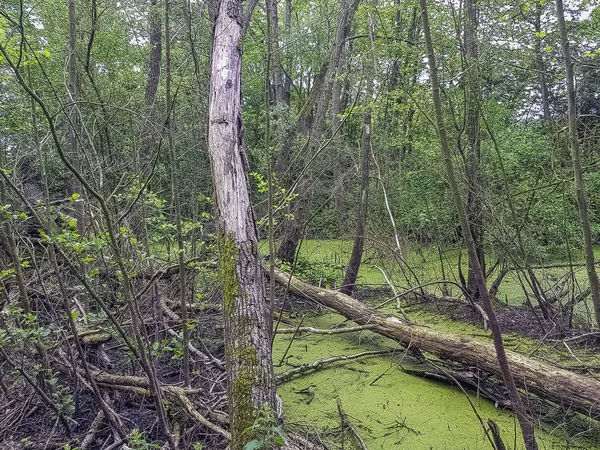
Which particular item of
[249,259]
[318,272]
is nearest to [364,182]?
[318,272]

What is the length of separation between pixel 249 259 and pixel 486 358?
2.19 metres

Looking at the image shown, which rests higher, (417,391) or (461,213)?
(461,213)

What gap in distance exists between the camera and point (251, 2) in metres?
5.14

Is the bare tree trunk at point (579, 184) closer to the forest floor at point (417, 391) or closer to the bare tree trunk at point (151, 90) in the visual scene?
the forest floor at point (417, 391)

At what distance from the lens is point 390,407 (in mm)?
3211

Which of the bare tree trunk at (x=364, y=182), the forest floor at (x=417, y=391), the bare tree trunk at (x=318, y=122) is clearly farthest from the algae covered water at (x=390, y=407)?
the bare tree trunk at (x=318, y=122)

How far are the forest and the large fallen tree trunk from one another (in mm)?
17

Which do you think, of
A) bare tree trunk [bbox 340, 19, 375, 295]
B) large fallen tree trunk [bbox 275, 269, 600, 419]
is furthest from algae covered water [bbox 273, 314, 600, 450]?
bare tree trunk [bbox 340, 19, 375, 295]

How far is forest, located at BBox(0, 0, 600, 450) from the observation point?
240cm

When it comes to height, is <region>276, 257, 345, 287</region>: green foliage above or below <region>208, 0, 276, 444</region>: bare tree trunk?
below

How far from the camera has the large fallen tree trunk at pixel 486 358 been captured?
2.79m

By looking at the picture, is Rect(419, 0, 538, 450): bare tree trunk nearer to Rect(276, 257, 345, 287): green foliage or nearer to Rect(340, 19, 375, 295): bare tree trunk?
Rect(340, 19, 375, 295): bare tree trunk

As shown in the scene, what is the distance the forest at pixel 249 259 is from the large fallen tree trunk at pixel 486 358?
2 cm

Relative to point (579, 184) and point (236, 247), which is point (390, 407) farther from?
point (579, 184)
